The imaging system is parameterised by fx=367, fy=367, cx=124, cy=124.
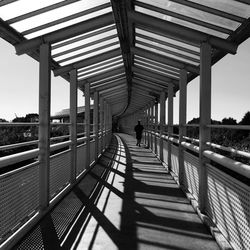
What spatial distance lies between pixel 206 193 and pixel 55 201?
2.38 metres

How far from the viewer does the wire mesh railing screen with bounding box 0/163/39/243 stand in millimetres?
3785

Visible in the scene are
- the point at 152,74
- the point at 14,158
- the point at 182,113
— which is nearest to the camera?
the point at 14,158

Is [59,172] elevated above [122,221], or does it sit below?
above

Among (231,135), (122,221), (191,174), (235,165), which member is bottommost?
(122,221)

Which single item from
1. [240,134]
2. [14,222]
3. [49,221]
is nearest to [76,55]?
[49,221]

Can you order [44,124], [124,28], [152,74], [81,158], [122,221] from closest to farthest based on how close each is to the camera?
1. [122,221]
2. [44,124]
3. [124,28]
4. [81,158]
5. [152,74]

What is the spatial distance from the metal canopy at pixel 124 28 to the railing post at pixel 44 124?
0.81 feet

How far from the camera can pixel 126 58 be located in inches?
342

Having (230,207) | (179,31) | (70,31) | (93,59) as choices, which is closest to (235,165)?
(230,207)

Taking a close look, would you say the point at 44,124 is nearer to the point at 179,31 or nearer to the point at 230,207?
the point at 179,31

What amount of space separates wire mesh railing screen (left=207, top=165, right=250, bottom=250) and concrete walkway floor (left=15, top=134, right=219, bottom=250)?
0.26 metres

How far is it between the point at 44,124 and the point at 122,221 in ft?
6.05

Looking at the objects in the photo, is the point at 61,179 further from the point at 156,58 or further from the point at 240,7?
the point at 240,7

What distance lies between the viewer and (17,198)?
4215mm
